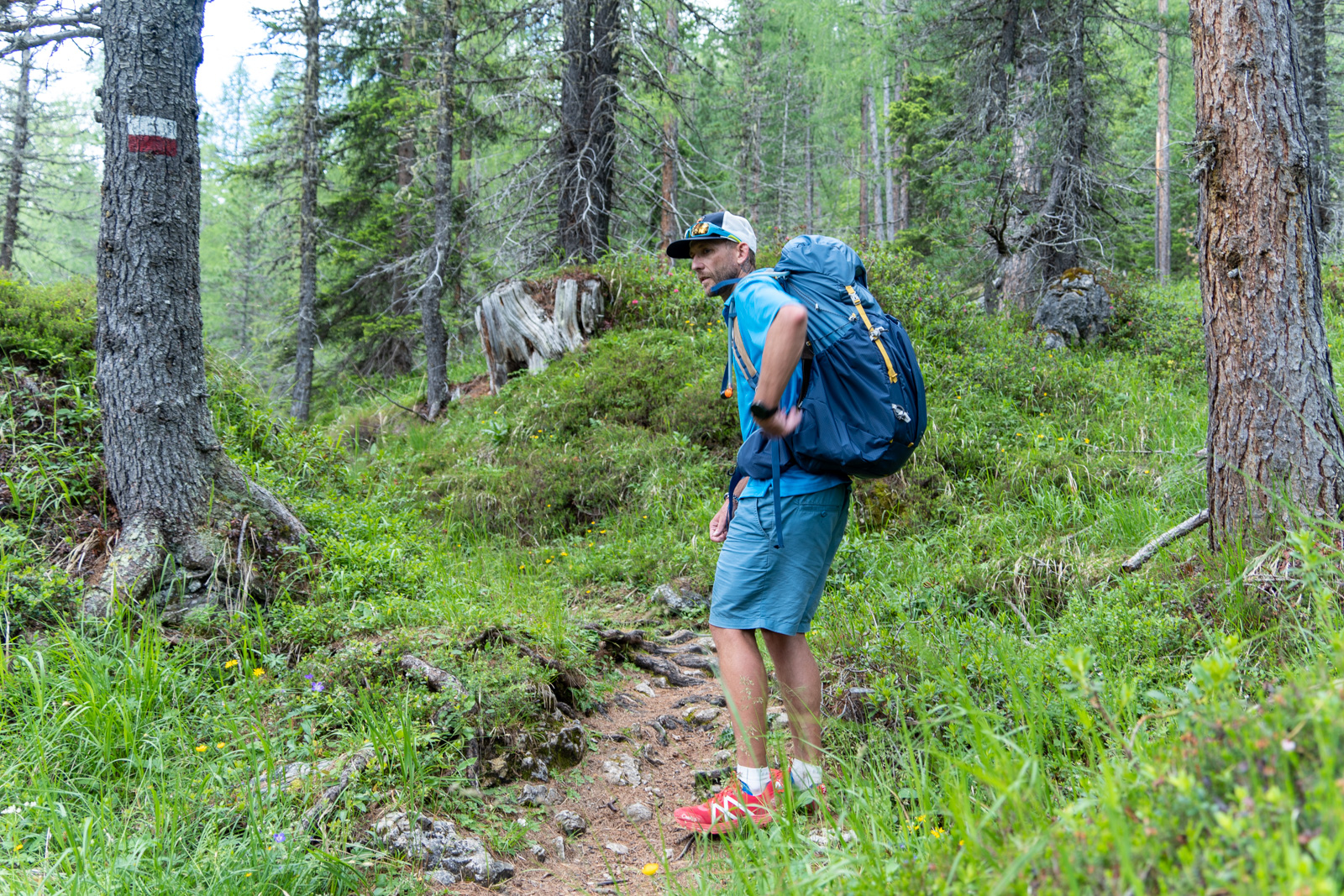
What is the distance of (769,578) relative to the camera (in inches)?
117

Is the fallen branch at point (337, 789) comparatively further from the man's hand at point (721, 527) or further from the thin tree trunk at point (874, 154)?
the thin tree trunk at point (874, 154)

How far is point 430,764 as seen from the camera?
3107 millimetres

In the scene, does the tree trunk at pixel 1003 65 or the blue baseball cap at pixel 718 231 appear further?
the tree trunk at pixel 1003 65

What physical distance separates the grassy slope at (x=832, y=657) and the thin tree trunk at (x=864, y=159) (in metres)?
20.0

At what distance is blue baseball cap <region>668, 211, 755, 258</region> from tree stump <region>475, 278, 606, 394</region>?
716cm

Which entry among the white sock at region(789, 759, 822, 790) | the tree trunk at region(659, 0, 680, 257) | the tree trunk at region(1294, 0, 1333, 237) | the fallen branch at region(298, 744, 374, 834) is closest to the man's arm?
the white sock at region(789, 759, 822, 790)

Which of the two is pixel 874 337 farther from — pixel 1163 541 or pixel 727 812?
pixel 1163 541

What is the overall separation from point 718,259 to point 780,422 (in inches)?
32.7

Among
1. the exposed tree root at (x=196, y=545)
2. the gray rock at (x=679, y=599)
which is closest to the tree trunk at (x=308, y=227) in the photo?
the exposed tree root at (x=196, y=545)

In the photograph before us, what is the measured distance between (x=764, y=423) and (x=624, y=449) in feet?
16.4

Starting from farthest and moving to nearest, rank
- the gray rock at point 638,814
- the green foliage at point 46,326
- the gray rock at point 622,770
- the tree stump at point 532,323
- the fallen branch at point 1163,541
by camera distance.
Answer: the tree stump at point 532,323
the green foliage at point 46,326
the fallen branch at point 1163,541
the gray rock at point 622,770
the gray rock at point 638,814

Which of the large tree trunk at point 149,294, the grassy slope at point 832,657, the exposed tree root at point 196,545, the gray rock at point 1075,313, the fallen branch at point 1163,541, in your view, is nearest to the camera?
the grassy slope at point 832,657

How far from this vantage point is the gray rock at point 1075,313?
32.4 feet

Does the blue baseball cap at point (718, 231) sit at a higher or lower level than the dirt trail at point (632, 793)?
higher
